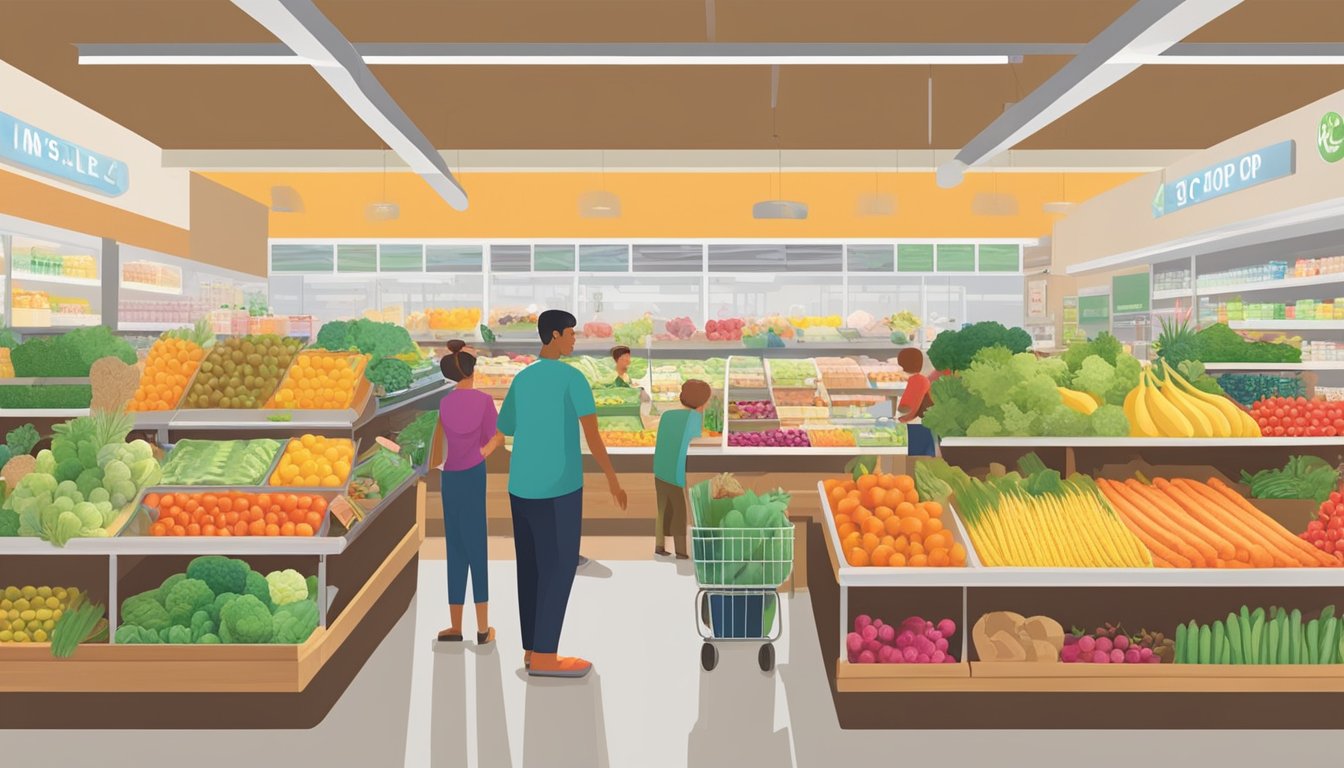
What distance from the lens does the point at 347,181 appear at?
13.8 metres

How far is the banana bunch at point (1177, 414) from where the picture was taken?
161 inches

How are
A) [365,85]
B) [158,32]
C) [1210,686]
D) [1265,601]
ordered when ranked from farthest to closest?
[158,32] → [365,85] → [1265,601] → [1210,686]

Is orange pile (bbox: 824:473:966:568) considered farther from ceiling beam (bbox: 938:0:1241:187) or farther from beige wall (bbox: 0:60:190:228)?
beige wall (bbox: 0:60:190:228)

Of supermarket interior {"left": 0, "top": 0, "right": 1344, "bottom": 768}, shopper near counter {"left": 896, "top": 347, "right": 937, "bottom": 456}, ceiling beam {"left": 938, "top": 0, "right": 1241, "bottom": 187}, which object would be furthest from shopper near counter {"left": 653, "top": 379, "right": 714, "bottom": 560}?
ceiling beam {"left": 938, "top": 0, "right": 1241, "bottom": 187}

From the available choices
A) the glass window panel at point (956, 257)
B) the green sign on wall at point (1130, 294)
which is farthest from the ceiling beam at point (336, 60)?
the green sign on wall at point (1130, 294)

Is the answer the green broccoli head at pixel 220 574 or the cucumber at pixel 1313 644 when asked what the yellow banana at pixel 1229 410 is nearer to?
the cucumber at pixel 1313 644

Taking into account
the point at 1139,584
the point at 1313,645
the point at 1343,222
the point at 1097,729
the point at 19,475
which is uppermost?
the point at 1343,222

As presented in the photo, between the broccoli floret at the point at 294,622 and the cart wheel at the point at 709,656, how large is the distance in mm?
1620

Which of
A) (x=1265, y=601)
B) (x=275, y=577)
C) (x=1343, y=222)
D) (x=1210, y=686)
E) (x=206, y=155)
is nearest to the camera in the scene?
(x=1210, y=686)

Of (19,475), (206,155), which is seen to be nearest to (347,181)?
(206,155)

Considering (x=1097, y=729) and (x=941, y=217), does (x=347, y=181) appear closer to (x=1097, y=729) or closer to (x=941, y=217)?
(x=941, y=217)

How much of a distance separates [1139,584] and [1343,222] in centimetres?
611

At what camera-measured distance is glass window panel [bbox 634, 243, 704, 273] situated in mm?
13617

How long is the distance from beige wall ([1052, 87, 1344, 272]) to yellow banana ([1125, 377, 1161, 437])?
4.80 metres
